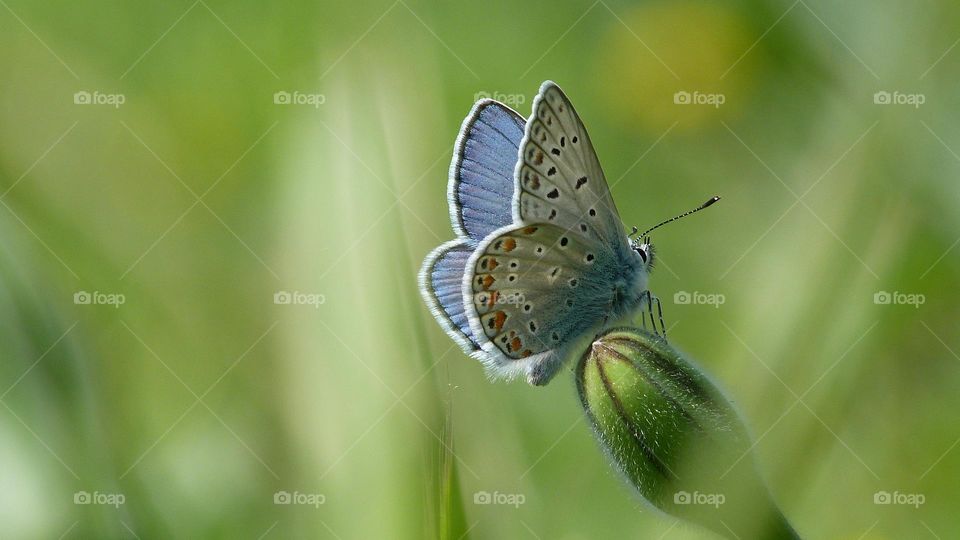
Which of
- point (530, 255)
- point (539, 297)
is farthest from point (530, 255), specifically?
point (539, 297)

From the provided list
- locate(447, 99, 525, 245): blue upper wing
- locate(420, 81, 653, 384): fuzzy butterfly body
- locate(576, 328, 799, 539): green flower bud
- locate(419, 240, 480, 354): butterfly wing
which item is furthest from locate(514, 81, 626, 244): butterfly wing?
locate(576, 328, 799, 539): green flower bud

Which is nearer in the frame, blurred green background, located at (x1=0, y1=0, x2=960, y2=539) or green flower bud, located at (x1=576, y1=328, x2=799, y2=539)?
green flower bud, located at (x1=576, y1=328, x2=799, y2=539)

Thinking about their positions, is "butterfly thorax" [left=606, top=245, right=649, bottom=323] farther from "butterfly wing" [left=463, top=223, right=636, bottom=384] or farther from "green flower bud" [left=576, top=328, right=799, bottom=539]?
"green flower bud" [left=576, top=328, right=799, bottom=539]

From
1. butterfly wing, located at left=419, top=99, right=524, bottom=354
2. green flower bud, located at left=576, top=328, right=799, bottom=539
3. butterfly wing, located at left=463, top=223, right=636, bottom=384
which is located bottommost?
green flower bud, located at left=576, top=328, right=799, bottom=539

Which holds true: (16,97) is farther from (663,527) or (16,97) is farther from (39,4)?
(663,527)

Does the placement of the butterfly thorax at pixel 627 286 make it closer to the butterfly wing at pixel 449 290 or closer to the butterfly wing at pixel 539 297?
the butterfly wing at pixel 539 297

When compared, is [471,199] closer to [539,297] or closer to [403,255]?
[539,297]

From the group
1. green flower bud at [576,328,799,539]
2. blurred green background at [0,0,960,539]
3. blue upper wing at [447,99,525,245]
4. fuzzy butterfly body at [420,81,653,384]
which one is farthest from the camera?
blue upper wing at [447,99,525,245]
